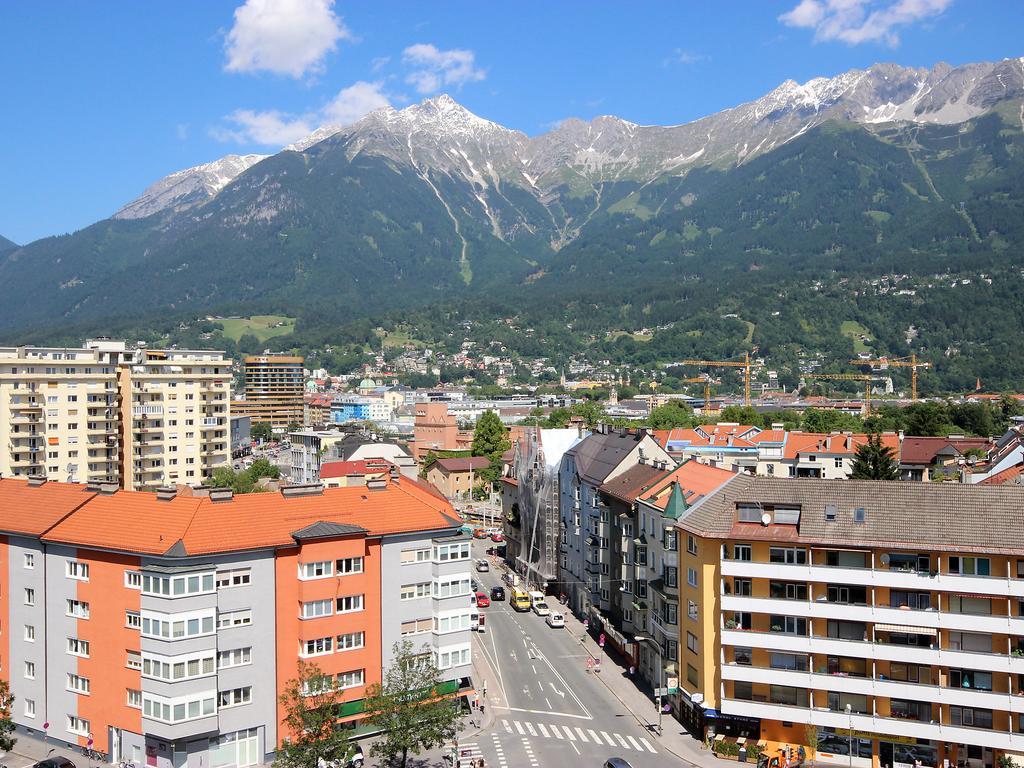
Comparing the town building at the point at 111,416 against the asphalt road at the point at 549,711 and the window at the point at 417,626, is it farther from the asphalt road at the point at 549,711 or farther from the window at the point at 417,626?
the window at the point at 417,626

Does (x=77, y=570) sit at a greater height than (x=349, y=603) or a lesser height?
greater

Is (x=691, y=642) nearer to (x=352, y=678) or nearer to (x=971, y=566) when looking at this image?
(x=971, y=566)

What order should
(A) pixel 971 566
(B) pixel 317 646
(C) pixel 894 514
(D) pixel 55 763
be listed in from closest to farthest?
1. (A) pixel 971 566
2. (D) pixel 55 763
3. (C) pixel 894 514
4. (B) pixel 317 646

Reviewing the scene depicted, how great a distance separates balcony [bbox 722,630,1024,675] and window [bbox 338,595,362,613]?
18.1 metres

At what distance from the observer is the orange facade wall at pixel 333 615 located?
1837 inches

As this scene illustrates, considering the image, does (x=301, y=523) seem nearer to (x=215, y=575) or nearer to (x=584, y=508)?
(x=215, y=575)

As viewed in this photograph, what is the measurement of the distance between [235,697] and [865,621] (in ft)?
96.5

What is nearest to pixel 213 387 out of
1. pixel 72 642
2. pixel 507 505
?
pixel 507 505

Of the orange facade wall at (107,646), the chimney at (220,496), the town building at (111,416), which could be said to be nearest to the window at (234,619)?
the orange facade wall at (107,646)

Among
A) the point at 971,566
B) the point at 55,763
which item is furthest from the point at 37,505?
the point at 971,566

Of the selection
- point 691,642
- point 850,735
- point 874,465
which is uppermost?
point 874,465

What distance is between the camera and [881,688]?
44906 millimetres

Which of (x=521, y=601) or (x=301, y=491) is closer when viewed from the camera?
(x=301, y=491)

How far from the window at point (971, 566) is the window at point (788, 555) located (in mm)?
6465
